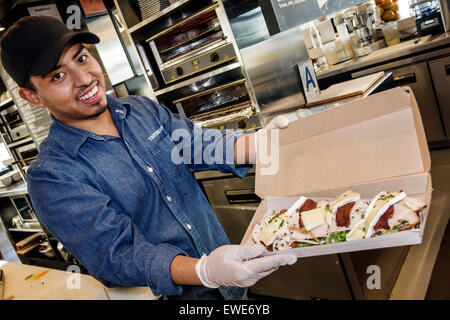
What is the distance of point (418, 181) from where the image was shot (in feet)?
3.68

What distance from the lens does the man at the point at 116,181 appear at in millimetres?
1171

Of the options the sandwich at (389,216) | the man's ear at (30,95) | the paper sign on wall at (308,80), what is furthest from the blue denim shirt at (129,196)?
the paper sign on wall at (308,80)

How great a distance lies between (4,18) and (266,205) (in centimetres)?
348

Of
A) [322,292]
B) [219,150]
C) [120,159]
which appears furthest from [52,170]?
[322,292]

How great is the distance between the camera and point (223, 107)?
8.45 ft

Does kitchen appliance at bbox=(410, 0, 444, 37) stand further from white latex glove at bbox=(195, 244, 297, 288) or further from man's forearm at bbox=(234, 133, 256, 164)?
white latex glove at bbox=(195, 244, 297, 288)

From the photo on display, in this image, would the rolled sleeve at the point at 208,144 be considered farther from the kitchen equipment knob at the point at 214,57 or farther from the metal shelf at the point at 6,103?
the metal shelf at the point at 6,103

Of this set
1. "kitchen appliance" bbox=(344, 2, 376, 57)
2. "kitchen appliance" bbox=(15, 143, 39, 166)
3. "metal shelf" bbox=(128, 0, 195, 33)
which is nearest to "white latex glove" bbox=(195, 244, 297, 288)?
"metal shelf" bbox=(128, 0, 195, 33)

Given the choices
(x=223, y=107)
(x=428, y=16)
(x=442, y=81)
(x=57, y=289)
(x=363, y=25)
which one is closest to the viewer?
(x=57, y=289)

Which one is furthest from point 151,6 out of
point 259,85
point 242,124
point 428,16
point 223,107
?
point 428,16

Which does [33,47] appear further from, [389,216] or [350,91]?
[350,91]

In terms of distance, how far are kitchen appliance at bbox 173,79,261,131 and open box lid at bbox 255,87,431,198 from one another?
92 centimetres

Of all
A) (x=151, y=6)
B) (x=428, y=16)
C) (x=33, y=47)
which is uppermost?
(x=151, y=6)

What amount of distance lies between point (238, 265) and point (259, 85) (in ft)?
5.19
